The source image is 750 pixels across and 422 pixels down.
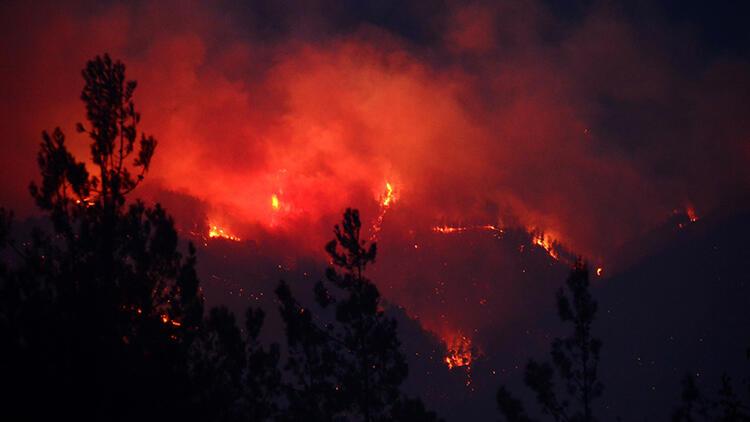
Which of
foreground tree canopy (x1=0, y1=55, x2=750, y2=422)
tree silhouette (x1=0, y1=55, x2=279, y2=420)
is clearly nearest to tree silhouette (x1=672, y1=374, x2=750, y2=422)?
foreground tree canopy (x1=0, y1=55, x2=750, y2=422)

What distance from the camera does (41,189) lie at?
14953mm

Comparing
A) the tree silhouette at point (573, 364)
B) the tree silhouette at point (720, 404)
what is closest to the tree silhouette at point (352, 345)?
the tree silhouette at point (573, 364)

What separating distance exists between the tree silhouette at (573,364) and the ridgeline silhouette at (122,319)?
634 cm

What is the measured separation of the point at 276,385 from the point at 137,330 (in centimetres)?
1222

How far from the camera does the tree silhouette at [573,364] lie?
2500 cm

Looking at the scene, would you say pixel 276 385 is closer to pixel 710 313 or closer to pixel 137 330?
pixel 137 330

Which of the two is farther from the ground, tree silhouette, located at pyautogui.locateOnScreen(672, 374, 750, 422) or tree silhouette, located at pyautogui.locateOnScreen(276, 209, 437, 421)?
tree silhouette, located at pyautogui.locateOnScreen(276, 209, 437, 421)

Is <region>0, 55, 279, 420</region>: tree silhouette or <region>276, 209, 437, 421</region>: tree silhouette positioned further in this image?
<region>276, 209, 437, 421</region>: tree silhouette

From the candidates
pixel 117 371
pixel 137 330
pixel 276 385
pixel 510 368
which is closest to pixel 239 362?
pixel 276 385

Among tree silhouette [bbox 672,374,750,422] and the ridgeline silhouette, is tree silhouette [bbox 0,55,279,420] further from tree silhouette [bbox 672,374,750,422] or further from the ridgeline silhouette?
tree silhouette [bbox 672,374,750,422]

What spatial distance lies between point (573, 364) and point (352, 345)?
34.1ft

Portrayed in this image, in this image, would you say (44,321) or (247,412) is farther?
(247,412)

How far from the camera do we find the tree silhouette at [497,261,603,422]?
2500cm

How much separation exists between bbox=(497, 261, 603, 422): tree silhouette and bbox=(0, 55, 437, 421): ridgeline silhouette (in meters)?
6.34
